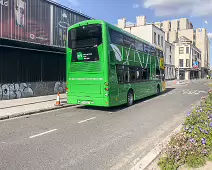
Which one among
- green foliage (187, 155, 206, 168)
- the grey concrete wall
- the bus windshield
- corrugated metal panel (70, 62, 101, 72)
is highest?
the bus windshield

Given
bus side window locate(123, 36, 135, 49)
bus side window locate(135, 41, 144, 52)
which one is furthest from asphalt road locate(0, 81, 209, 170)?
bus side window locate(135, 41, 144, 52)

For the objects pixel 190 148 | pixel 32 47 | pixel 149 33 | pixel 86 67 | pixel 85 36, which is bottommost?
pixel 190 148

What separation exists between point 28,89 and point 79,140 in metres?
10.3

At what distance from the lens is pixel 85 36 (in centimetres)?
991

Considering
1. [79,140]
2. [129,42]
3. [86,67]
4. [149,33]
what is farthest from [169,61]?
[79,140]

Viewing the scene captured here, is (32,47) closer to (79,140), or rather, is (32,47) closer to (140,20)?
(79,140)

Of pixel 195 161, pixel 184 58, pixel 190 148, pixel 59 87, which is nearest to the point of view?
pixel 195 161

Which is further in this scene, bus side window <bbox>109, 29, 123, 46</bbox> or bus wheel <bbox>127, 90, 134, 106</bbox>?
bus wheel <bbox>127, 90, 134, 106</bbox>

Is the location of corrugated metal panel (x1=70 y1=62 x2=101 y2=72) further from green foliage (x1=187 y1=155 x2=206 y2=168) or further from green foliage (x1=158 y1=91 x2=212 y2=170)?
green foliage (x1=187 y1=155 x2=206 y2=168)

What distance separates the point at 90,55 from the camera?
9.85m

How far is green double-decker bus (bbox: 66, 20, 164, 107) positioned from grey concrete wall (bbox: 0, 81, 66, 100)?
4.93m

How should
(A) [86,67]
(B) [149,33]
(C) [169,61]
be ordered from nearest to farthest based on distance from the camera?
1. (A) [86,67]
2. (B) [149,33]
3. (C) [169,61]

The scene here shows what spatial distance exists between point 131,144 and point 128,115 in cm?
389

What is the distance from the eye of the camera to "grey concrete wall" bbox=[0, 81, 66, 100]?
43.4ft
